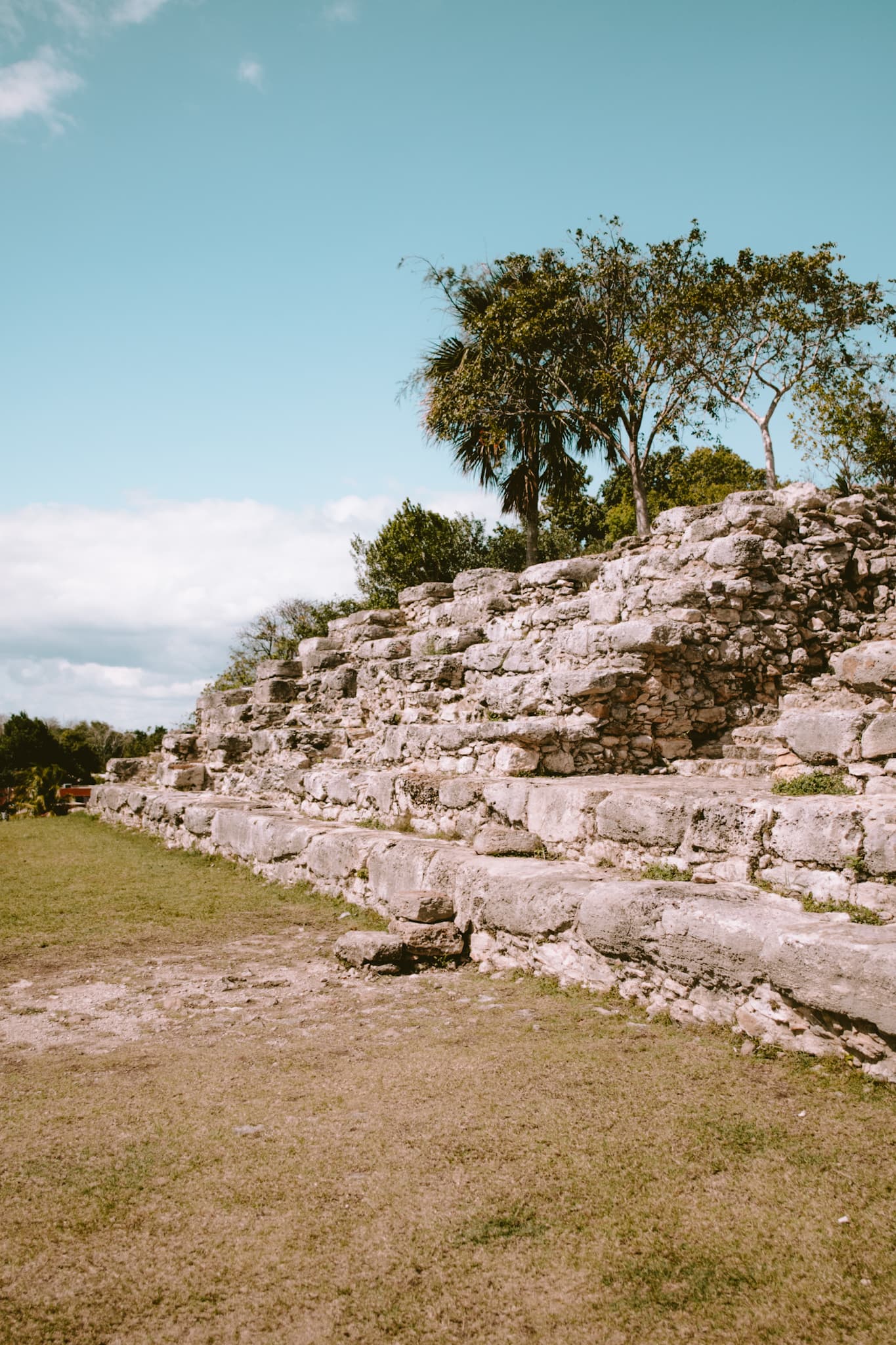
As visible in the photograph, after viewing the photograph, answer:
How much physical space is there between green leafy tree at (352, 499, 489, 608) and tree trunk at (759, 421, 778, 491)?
408 inches

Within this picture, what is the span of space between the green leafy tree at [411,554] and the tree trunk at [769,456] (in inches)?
408

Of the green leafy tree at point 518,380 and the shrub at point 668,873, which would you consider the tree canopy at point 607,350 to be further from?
the shrub at point 668,873

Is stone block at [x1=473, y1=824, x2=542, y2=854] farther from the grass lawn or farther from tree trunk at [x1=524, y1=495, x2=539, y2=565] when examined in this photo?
tree trunk at [x1=524, y1=495, x2=539, y2=565]

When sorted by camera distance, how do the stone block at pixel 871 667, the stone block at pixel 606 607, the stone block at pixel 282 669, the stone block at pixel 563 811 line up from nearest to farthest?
the stone block at pixel 563 811
the stone block at pixel 871 667
the stone block at pixel 606 607
the stone block at pixel 282 669

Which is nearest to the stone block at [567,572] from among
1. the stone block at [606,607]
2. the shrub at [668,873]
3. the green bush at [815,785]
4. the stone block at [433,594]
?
the stone block at [606,607]

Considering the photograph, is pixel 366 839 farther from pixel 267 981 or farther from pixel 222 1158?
pixel 222 1158

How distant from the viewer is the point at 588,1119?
3.27 m

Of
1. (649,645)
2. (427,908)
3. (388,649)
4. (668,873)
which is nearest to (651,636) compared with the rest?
(649,645)

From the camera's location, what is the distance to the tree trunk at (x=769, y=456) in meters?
15.6

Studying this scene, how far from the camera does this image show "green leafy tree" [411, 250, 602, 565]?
1969 cm

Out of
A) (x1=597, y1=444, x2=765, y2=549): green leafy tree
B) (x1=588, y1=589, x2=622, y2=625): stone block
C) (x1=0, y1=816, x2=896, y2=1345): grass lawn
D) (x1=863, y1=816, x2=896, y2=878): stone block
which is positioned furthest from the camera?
(x1=597, y1=444, x2=765, y2=549): green leafy tree

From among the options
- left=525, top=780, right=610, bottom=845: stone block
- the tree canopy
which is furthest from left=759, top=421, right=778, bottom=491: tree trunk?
left=525, top=780, right=610, bottom=845: stone block

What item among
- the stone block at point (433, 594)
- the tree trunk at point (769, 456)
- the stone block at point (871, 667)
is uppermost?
the tree trunk at point (769, 456)

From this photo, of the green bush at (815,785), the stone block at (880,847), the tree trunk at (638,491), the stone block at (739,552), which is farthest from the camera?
the tree trunk at (638,491)
